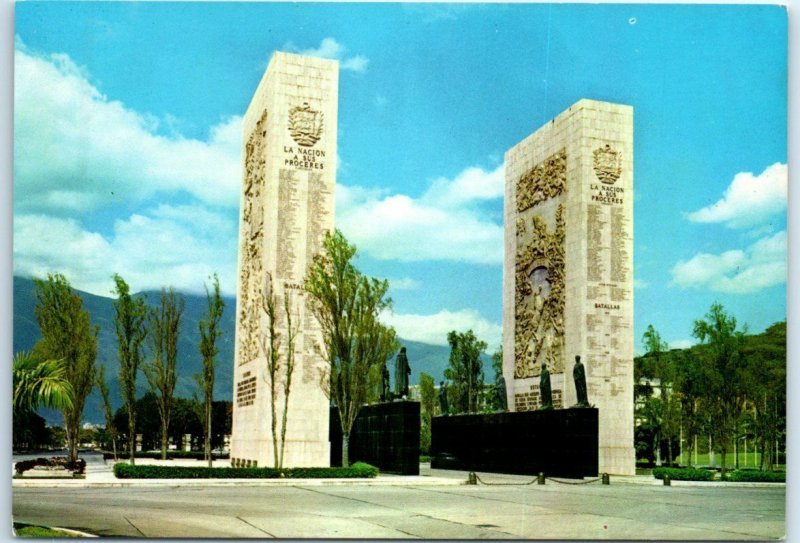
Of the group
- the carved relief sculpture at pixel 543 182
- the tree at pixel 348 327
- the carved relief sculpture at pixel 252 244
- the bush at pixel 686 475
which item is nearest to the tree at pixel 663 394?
the carved relief sculpture at pixel 543 182

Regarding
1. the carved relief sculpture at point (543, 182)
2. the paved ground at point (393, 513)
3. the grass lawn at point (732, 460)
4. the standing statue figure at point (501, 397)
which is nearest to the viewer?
the paved ground at point (393, 513)

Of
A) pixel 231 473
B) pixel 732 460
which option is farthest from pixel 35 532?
pixel 732 460

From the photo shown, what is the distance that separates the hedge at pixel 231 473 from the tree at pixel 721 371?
9591mm

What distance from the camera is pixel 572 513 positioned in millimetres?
14617

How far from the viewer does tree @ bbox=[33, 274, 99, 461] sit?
849 inches

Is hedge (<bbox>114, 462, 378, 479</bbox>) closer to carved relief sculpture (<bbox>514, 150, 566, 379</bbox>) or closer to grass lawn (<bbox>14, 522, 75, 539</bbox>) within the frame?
grass lawn (<bbox>14, 522, 75, 539</bbox>)

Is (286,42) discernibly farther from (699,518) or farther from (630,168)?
(630,168)

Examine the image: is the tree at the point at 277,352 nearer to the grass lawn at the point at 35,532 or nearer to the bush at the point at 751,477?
the grass lawn at the point at 35,532

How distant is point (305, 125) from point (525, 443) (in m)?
9.64

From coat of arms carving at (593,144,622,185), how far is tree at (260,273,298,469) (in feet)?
34.0

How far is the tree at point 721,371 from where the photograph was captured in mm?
23531

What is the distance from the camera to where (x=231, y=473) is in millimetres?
19688

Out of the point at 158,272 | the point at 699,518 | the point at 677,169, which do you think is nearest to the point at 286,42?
the point at 677,169

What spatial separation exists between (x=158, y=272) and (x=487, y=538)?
45074 millimetres
